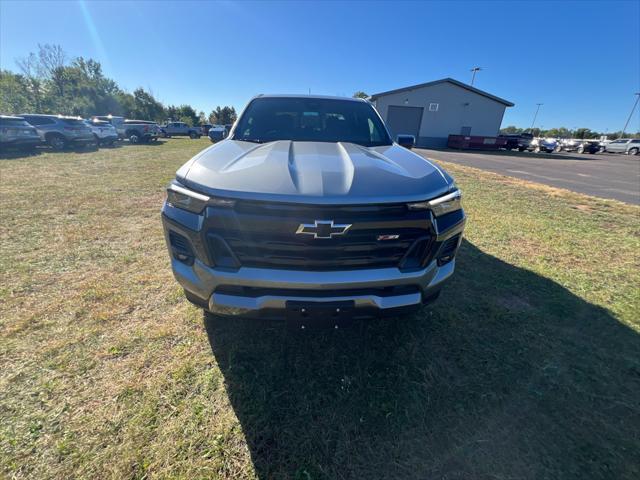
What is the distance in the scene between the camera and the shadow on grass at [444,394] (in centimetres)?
155

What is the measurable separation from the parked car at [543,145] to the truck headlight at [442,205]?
127 feet

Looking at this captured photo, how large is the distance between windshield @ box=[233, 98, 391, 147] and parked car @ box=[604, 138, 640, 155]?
146ft

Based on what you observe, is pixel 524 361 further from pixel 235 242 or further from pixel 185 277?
pixel 185 277

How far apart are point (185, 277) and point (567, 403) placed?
2.56m

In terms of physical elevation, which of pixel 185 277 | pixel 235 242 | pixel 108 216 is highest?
pixel 235 242

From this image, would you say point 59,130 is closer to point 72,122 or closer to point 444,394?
point 72,122

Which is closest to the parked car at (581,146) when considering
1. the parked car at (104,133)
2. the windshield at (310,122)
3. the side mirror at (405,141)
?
the side mirror at (405,141)

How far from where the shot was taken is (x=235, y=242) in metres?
1.67

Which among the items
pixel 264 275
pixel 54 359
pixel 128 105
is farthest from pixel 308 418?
pixel 128 105

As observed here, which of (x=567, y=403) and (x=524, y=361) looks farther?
(x=524, y=361)

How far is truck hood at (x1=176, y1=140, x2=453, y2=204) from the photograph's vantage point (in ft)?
5.32

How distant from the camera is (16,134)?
12.0 meters

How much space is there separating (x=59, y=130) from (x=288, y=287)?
18890 mm

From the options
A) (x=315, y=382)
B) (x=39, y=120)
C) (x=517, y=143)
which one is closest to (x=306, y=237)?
(x=315, y=382)
